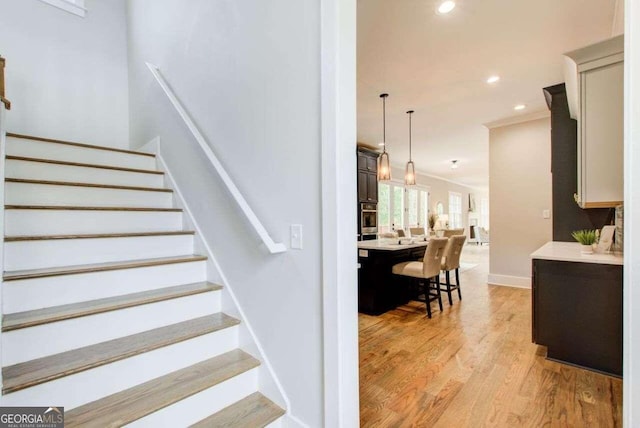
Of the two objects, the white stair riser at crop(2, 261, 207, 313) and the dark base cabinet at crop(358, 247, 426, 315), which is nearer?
the white stair riser at crop(2, 261, 207, 313)

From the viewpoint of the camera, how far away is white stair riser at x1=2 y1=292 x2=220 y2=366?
51.6 inches

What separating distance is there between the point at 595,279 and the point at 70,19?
598cm

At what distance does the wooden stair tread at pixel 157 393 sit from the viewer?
3.95ft

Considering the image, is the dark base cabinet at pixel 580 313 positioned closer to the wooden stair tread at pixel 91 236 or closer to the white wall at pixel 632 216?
the white wall at pixel 632 216

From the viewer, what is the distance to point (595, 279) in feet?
7.12

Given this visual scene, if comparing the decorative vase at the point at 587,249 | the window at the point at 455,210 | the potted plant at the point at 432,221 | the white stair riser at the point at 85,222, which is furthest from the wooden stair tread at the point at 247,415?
the window at the point at 455,210

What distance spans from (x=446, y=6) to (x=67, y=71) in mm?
4193

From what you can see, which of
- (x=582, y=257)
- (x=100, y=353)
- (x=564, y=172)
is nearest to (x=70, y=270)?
(x=100, y=353)

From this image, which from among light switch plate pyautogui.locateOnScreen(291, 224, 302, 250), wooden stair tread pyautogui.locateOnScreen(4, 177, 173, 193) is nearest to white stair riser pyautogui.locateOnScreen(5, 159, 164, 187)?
wooden stair tread pyautogui.locateOnScreen(4, 177, 173, 193)

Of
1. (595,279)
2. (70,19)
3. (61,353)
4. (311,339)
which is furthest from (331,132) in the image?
(70,19)

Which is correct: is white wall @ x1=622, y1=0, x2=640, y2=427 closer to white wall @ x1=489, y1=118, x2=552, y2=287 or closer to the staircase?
the staircase

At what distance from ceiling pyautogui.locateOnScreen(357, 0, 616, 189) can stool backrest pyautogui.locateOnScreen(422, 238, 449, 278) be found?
1964mm

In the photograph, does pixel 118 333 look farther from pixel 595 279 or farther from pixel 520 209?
pixel 520 209

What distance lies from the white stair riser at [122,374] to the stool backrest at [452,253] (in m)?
3.06
